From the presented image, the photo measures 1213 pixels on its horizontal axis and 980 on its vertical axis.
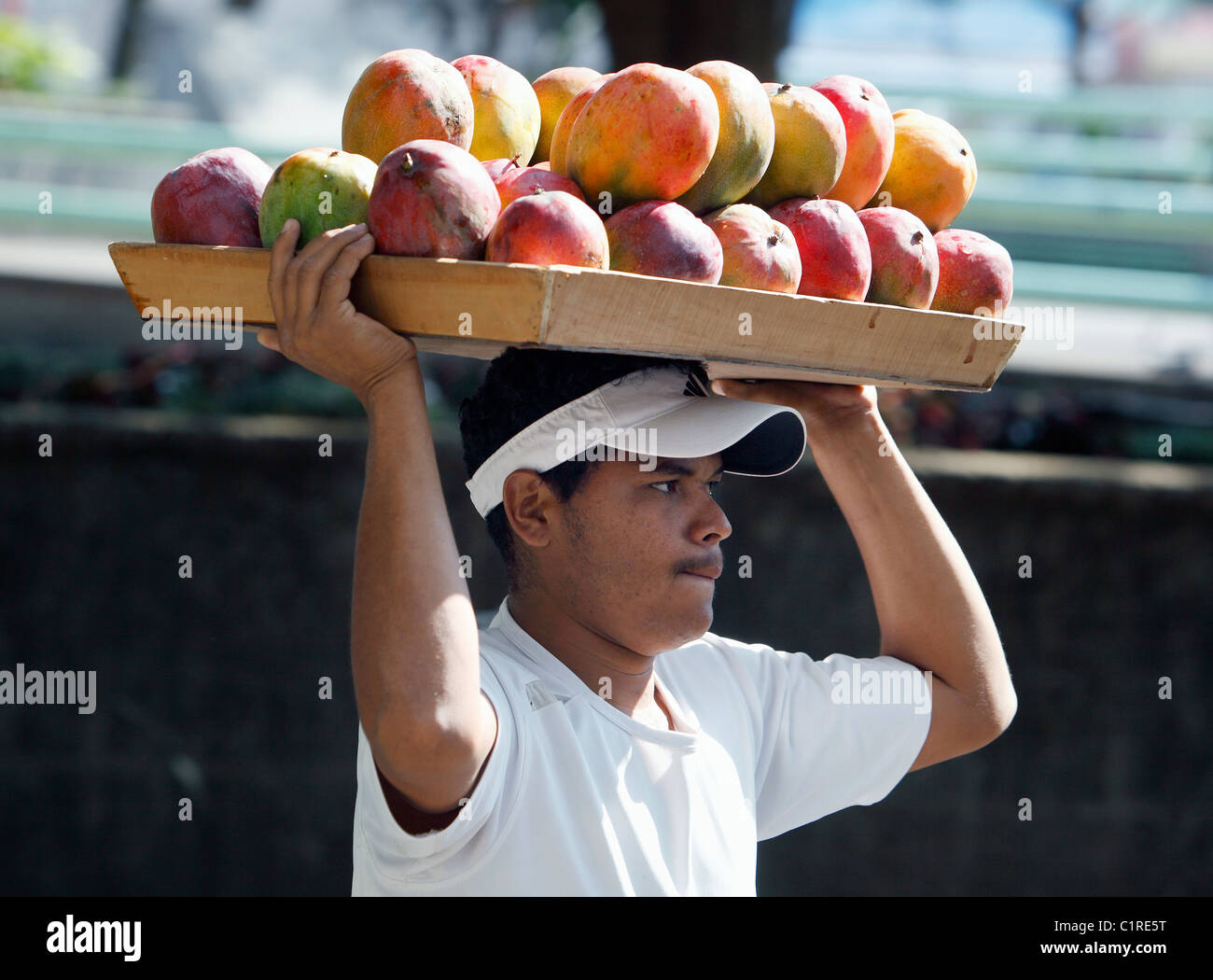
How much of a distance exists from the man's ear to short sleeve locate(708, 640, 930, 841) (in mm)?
508

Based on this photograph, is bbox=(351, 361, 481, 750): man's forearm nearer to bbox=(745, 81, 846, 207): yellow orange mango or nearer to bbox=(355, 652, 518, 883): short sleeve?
bbox=(355, 652, 518, 883): short sleeve

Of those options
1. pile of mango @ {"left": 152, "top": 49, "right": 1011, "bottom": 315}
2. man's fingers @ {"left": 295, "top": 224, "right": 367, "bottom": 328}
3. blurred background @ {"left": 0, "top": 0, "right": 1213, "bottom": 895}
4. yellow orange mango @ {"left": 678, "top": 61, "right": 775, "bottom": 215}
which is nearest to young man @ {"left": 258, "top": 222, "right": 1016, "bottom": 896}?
man's fingers @ {"left": 295, "top": 224, "right": 367, "bottom": 328}

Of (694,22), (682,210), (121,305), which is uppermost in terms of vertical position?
(694,22)

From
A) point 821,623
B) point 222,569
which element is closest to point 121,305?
point 222,569

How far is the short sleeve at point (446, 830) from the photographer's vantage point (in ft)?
5.09

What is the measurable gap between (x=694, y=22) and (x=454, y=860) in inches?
165

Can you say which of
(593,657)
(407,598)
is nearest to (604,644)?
(593,657)

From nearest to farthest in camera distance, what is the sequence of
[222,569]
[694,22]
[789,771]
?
[789,771]
[222,569]
[694,22]

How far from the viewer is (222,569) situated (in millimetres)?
4324

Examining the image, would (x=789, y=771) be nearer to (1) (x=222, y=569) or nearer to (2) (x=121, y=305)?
(1) (x=222, y=569)

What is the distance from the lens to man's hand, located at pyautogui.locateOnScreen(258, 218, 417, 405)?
59.4 inches

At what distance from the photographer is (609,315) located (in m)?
1.49

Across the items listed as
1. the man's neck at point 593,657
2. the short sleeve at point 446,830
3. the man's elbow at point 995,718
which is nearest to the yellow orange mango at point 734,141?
the man's neck at point 593,657
